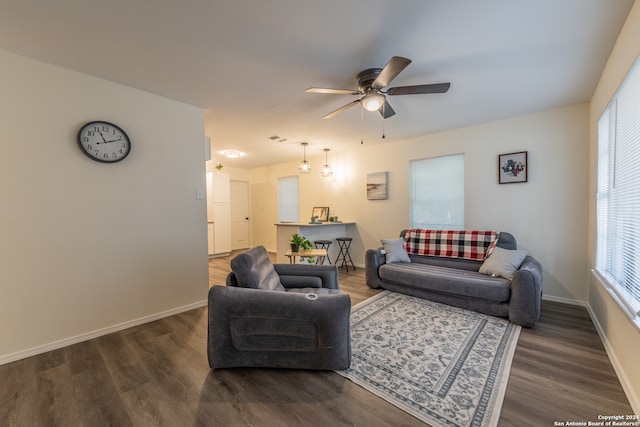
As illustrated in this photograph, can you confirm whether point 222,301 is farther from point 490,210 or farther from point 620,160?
point 490,210

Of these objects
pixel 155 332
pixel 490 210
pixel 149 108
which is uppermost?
pixel 149 108

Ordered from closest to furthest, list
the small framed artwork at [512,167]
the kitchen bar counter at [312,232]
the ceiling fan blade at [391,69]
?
1. the ceiling fan blade at [391,69]
2. the small framed artwork at [512,167]
3. the kitchen bar counter at [312,232]

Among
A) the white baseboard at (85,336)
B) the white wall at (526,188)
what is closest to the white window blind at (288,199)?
the white wall at (526,188)

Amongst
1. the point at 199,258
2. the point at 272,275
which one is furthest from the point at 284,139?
the point at 272,275

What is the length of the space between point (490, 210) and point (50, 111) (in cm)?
509

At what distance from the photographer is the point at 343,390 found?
171 cm

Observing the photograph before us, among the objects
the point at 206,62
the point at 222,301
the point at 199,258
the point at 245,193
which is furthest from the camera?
the point at 245,193

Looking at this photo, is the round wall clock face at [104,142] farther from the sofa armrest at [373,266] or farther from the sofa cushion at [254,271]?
the sofa armrest at [373,266]

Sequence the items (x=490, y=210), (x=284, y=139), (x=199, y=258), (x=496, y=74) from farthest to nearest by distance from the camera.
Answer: (x=284, y=139)
(x=490, y=210)
(x=199, y=258)
(x=496, y=74)

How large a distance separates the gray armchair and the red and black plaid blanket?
98.8 inches

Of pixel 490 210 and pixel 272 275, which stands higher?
pixel 490 210

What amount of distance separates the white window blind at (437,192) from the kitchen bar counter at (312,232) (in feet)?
4.52

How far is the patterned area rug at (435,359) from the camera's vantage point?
1.57 m

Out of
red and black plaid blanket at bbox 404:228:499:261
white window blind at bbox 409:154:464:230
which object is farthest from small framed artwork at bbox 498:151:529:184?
red and black plaid blanket at bbox 404:228:499:261
